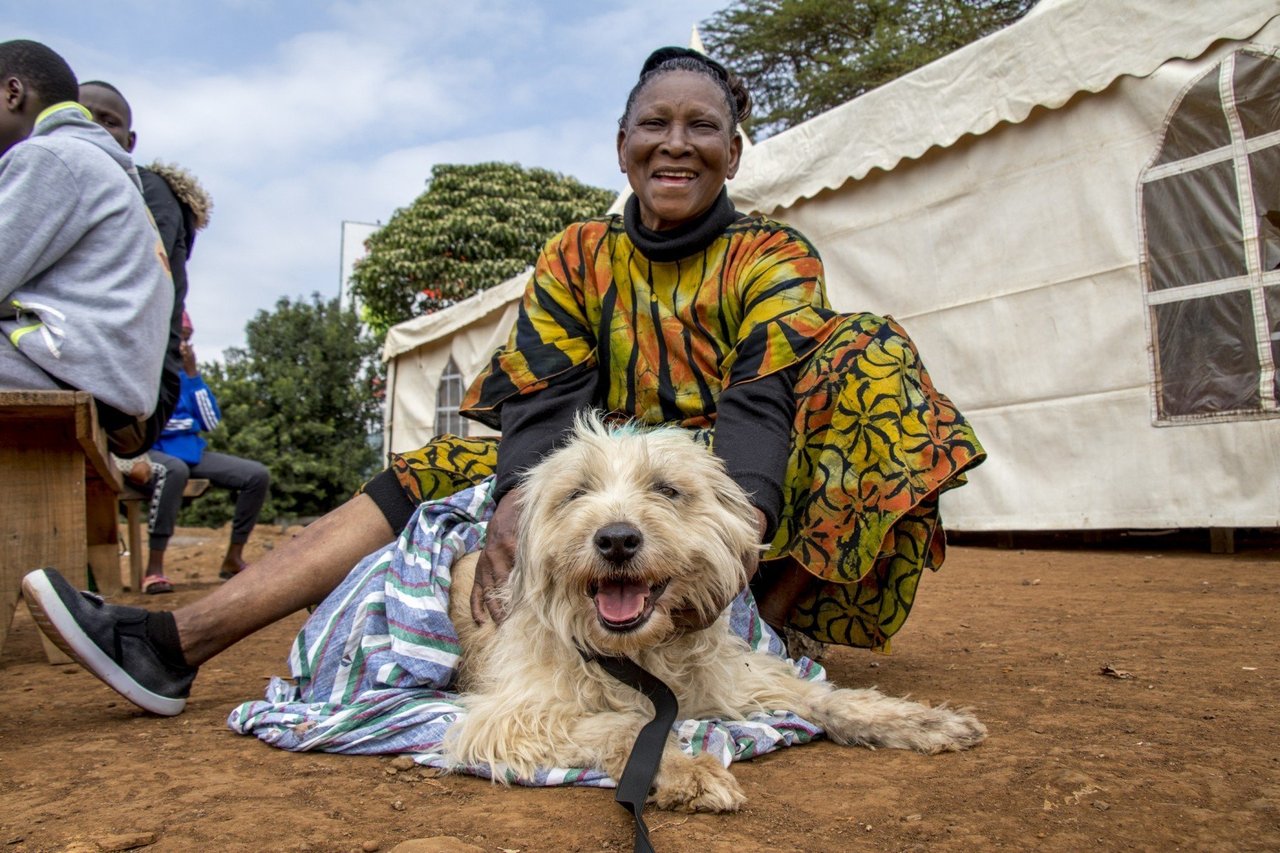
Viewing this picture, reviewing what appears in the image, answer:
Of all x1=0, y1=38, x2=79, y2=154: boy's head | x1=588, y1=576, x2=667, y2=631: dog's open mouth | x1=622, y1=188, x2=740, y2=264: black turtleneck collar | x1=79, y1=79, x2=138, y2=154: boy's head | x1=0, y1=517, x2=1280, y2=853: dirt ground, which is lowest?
x1=0, y1=517, x2=1280, y2=853: dirt ground

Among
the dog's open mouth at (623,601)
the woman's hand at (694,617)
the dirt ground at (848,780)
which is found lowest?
the dirt ground at (848,780)

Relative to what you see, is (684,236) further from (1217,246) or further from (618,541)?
(1217,246)

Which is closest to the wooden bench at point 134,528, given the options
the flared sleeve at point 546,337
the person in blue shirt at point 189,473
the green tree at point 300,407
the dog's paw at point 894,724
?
the person in blue shirt at point 189,473

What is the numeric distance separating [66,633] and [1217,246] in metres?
6.06

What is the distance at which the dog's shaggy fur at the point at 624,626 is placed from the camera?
228 centimetres

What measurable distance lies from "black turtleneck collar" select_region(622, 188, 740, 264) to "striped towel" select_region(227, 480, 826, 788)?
0.96m

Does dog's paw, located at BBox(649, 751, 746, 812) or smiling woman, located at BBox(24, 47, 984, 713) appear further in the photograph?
smiling woman, located at BBox(24, 47, 984, 713)

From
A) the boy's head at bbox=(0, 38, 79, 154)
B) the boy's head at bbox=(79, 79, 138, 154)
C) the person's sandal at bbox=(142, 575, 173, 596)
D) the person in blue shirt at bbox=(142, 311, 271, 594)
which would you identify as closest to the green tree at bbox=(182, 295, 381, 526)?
the person in blue shirt at bbox=(142, 311, 271, 594)

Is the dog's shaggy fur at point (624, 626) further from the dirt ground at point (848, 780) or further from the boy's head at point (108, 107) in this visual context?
the boy's head at point (108, 107)

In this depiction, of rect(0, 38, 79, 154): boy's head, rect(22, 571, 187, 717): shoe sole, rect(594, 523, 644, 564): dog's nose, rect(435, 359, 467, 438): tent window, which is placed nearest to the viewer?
rect(594, 523, 644, 564): dog's nose

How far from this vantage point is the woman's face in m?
3.14

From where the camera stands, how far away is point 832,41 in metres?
20.5

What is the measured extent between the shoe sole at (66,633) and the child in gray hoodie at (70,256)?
3.92ft

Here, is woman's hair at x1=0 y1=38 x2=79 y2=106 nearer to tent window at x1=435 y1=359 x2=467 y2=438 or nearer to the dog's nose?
the dog's nose
